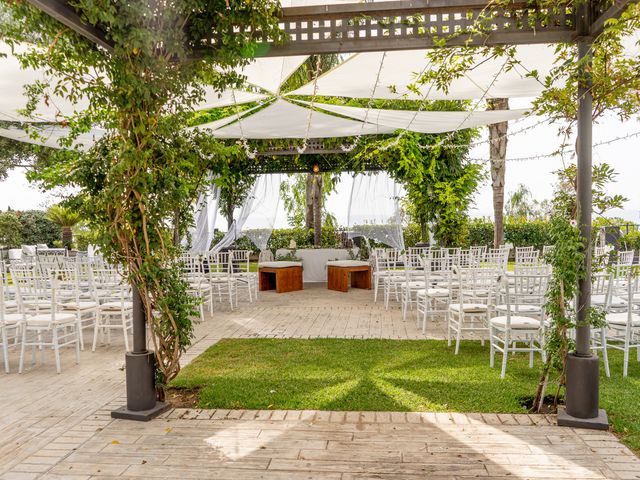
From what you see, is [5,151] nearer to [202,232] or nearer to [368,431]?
[202,232]

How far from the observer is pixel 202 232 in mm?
12742

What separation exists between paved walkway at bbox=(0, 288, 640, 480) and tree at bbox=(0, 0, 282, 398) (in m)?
0.66

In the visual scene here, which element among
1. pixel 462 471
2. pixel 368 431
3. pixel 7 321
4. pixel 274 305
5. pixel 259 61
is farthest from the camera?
pixel 274 305

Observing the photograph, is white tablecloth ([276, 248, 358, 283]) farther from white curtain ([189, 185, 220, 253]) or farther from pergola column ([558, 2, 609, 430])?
pergola column ([558, 2, 609, 430])

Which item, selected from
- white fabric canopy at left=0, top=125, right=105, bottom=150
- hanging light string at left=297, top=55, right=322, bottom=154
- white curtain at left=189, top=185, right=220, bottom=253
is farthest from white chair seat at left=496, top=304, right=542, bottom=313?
white curtain at left=189, top=185, right=220, bottom=253

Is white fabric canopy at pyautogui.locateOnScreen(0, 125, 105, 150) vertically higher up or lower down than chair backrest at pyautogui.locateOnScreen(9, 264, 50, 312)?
higher up

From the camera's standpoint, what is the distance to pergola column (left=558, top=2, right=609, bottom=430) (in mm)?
3615

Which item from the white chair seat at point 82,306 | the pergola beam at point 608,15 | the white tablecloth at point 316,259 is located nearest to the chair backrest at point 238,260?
the white tablecloth at point 316,259

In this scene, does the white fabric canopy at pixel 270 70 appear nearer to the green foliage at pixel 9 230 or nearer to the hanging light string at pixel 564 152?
the hanging light string at pixel 564 152

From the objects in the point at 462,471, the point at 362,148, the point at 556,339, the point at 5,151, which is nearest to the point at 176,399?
the point at 462,471

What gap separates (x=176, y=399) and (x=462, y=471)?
240 cm

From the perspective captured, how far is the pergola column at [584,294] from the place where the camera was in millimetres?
3615

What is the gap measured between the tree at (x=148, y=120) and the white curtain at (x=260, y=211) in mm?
9121

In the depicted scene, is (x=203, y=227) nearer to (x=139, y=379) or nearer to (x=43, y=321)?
(x=43, y=321)
